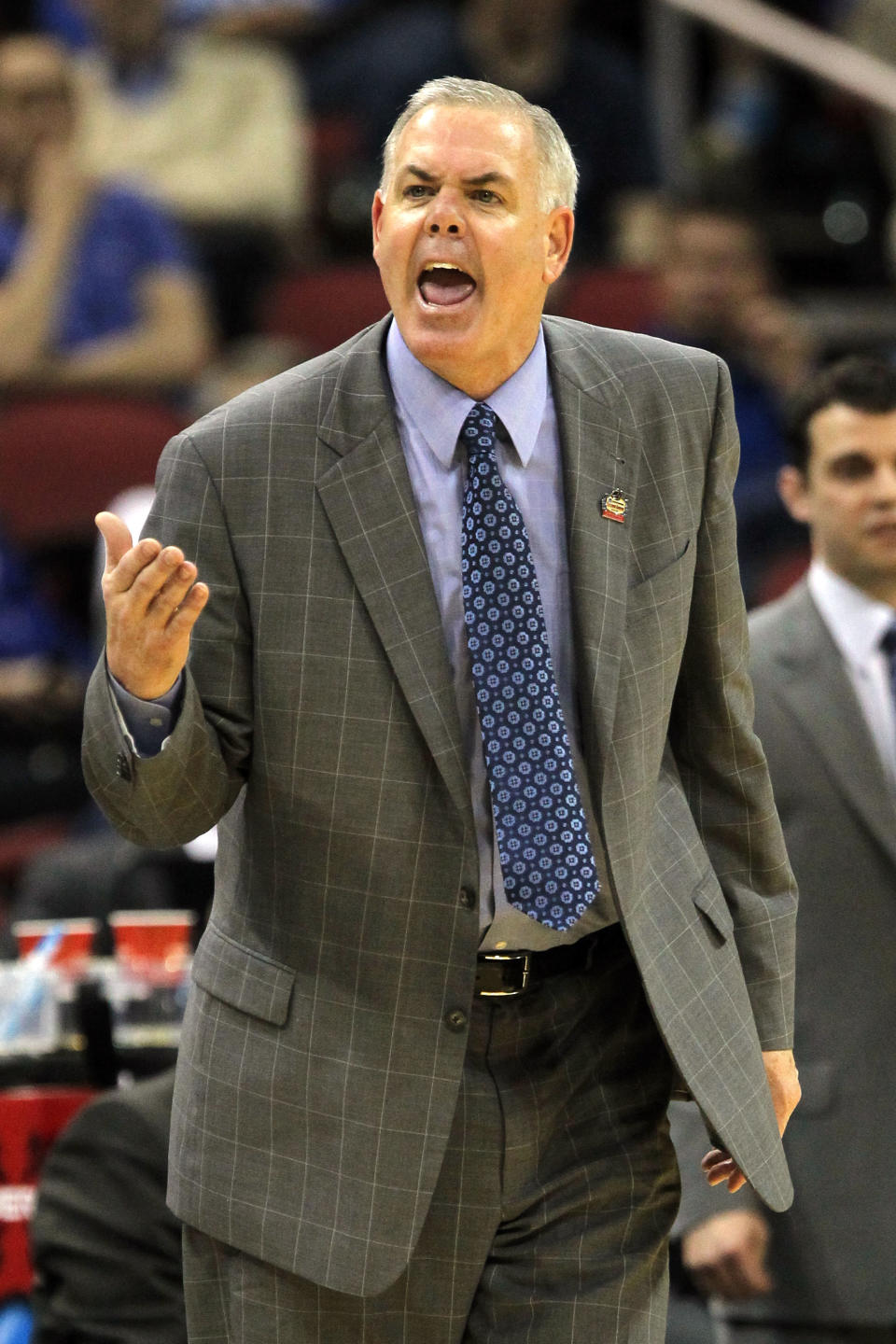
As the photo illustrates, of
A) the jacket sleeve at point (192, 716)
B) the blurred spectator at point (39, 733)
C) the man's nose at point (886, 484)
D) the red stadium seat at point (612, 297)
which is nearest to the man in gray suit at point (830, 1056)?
the man's nose at point (886, 484)

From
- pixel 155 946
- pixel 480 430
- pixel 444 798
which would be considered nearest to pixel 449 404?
pixel 480 430

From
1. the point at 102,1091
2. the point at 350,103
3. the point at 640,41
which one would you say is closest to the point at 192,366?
the point at 350,103

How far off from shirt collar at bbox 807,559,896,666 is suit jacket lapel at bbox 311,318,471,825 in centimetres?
149

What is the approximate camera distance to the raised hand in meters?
1.99

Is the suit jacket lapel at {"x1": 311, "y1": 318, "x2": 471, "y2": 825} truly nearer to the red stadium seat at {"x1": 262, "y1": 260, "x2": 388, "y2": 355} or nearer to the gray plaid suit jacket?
the gray plaid suit jacket

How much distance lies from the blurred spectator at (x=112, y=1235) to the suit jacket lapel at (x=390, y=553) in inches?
48.5

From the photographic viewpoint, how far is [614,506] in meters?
2.30

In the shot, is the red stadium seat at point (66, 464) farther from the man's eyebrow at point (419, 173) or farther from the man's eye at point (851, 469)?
the man's eyebrow at point (419, 173)

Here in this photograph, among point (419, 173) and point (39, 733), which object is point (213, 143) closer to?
point (39, 733)

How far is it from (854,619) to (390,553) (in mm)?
1576

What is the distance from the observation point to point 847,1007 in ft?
10.9

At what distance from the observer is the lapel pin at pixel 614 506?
230 centimetres

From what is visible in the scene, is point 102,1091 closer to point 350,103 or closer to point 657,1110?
point 657,1110

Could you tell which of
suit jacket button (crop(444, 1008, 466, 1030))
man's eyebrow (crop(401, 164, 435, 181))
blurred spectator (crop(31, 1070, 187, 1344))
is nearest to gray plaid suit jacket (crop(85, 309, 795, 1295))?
suit jacket button (crop(444, 1008, 466, 1030))
